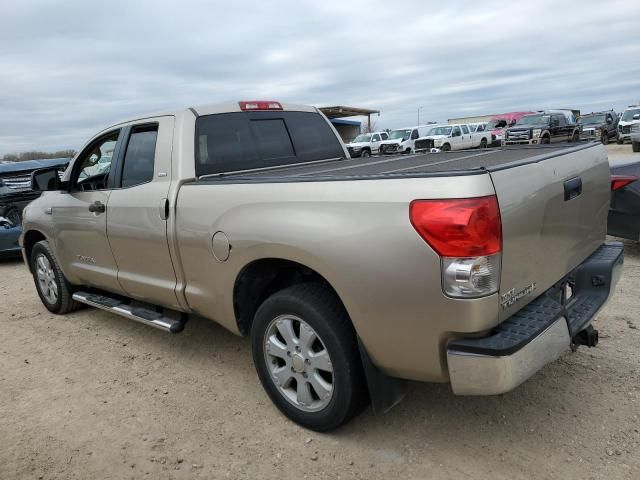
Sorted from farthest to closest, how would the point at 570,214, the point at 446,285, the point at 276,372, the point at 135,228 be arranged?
the point at 135,228, the point at 276,372, the point at 570,214, the point at 446,285

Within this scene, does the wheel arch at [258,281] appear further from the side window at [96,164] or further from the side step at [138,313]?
the side window at [96,164]

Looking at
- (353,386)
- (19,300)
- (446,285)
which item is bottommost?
(19,300)

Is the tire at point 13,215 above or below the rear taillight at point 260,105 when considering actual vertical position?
below

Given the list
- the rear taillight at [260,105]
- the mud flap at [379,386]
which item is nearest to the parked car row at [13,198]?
the rear taillight at [260,105]

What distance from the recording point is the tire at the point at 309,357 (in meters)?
2.62

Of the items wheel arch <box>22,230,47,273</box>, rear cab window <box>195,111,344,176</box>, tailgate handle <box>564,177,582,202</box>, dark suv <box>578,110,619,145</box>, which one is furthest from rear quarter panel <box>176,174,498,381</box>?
dark suv <box>578,110,619,145</box>

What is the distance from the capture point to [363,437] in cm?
287

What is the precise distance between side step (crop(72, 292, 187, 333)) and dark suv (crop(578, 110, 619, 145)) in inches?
1170

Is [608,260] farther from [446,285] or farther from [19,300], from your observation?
[19,300]

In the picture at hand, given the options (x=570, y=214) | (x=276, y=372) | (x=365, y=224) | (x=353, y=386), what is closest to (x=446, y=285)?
(x=365, y=224)

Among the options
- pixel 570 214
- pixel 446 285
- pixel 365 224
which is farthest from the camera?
pixel 570 214

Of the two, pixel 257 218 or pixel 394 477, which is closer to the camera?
pixel 394 477

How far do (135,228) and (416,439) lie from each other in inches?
92.9

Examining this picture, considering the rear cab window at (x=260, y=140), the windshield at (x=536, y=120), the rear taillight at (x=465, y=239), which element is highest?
the rear cab window at (x=260, y=140)
